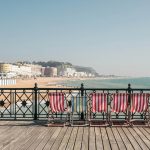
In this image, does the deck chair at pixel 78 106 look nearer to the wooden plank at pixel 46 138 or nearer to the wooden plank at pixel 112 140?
the wooden plank at pixel 46 138

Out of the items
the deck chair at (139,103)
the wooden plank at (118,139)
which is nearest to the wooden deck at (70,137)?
the wooden plank at (118,139)

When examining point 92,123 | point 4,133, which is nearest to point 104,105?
point 92,123

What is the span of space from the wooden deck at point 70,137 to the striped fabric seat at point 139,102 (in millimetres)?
765

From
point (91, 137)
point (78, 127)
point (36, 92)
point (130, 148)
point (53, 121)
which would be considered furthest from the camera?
point (36, 92)

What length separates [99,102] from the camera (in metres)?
10.2

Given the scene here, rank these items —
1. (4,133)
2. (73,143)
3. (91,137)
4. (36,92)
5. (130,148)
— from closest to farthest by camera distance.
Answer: (130,148)
(73,143)
(91,137)
(4,133)
(36,92)

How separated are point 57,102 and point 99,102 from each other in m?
1.39

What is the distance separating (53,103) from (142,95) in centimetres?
294

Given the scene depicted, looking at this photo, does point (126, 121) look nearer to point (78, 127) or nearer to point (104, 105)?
point (104, 105)

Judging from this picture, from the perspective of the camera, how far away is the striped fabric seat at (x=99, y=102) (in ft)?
33.6

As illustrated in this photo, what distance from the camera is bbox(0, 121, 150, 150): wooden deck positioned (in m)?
7.53

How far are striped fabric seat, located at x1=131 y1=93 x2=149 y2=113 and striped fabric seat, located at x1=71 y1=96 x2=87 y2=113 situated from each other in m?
1.58

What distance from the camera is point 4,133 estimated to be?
9.03 meters

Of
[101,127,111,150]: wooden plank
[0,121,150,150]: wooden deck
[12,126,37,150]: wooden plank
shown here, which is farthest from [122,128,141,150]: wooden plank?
[12,126,37,150]: wooden plank
